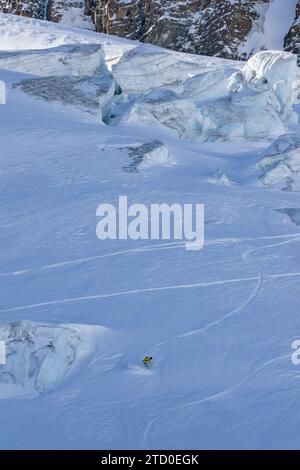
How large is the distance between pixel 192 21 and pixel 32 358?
2009 inches

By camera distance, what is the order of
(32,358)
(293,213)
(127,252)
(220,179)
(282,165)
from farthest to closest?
(282,165) → (220,179) → (293,213) → (127,252) → (32,358)

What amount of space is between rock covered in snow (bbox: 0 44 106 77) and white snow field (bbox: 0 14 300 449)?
0.05m

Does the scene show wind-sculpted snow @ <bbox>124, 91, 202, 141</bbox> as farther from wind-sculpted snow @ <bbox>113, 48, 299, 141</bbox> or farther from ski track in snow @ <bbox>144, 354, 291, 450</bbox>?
ski track in snow @ <bbox>144, 354, 291, 450</bbox>

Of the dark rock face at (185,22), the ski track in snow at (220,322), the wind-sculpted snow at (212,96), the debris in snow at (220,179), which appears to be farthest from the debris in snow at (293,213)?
the dark rock face at (185,22)

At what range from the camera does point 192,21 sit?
2270 inches

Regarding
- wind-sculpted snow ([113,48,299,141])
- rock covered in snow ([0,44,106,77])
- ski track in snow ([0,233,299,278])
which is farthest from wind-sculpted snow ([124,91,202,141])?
ski track in snow ([0,233,299,278])

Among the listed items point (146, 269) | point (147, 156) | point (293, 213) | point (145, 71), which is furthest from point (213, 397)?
point (145, 71)

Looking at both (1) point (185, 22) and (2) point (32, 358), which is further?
(1) point (185, 22)

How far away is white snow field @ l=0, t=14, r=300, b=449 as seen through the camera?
27.6ft

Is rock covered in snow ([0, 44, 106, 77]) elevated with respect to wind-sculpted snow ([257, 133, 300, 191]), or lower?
elevated

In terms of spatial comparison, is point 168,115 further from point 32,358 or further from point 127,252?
point 32,358

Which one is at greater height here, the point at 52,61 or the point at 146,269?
the point at 52,61

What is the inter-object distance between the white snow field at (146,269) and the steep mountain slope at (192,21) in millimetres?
35289

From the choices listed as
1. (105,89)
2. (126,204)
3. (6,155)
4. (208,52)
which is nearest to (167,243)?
(126,204)
